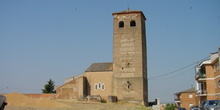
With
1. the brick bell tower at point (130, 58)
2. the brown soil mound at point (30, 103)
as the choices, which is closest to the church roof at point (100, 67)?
the brick bell tower at point (130, 58)

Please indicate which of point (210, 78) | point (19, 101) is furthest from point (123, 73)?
point (19, 101)

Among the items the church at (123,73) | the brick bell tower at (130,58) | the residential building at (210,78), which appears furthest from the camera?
the church at (123,73)

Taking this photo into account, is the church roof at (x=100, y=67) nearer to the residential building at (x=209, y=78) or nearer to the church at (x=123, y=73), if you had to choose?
the church at (x=123, y=73)

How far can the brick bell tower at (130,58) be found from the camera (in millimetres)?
40344

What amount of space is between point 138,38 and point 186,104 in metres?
18.9

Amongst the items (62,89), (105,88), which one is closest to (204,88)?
(105,88)

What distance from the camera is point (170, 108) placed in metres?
54.4

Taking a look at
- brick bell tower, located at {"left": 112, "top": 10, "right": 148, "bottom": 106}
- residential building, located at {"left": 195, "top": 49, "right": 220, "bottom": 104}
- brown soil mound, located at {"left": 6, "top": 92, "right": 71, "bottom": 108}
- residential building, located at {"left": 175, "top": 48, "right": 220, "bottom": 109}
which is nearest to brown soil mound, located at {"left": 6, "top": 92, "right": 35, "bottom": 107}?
brown soil mound, located at {"left": 6, "top": 92, "right": 71, "bottom": 108}

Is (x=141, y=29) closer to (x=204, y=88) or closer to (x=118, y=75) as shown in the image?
(x=118, y=75)

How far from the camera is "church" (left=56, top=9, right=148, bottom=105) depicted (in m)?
40.5

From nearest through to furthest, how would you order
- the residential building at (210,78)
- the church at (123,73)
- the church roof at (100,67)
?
the residential building at (210,78), the church at (123,73), the church roof at (100,67)

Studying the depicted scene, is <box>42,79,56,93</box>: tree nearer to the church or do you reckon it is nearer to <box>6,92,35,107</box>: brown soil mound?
the church

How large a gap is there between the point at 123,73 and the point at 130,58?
7.66 feet

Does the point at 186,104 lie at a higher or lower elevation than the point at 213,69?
lower
